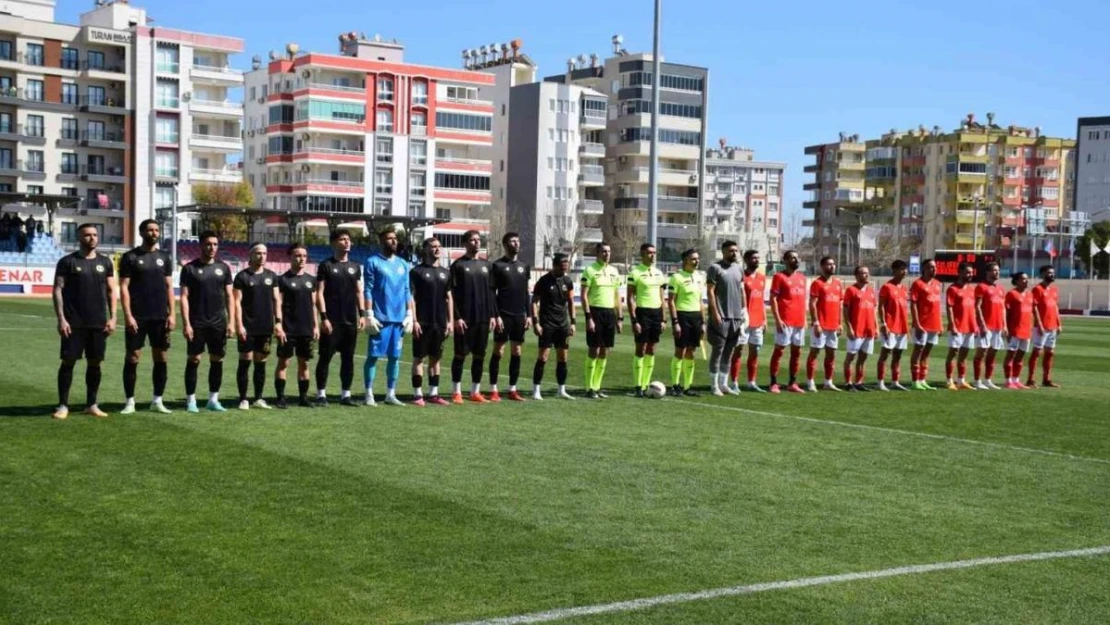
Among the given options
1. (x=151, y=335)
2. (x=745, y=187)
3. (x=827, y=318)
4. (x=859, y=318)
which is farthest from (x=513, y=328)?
(x=745, y=187)

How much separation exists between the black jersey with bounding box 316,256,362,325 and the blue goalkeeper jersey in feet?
0.70

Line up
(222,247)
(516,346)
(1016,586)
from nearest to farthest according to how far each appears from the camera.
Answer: (1016,586), (516,346), (222,247)

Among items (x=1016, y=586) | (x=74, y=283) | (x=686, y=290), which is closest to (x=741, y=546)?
(x=1016, y=586)

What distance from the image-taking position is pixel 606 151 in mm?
115750

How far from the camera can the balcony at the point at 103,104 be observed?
88500mm

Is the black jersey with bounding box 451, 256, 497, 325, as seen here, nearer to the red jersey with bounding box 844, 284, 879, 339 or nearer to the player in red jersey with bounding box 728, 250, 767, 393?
the player in red jersey with bounding box 728, 250, 767, 393

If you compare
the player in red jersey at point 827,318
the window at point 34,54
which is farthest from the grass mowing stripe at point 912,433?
the window at point 34,54

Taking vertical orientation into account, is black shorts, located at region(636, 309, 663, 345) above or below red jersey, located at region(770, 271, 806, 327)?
below

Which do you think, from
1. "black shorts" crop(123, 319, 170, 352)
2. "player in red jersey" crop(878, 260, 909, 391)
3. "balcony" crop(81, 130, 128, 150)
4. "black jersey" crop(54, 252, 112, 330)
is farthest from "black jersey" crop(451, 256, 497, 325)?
"balcony" crop(81, 130, 128, 150)

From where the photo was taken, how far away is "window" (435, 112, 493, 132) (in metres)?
104

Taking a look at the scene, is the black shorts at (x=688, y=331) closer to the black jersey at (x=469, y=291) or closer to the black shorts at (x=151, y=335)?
the black jersey at (x=469, y=291)

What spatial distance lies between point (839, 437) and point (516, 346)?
4.76m

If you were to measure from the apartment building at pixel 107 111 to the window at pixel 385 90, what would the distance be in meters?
11.0

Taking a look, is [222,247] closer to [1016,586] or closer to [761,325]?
[761,325]
